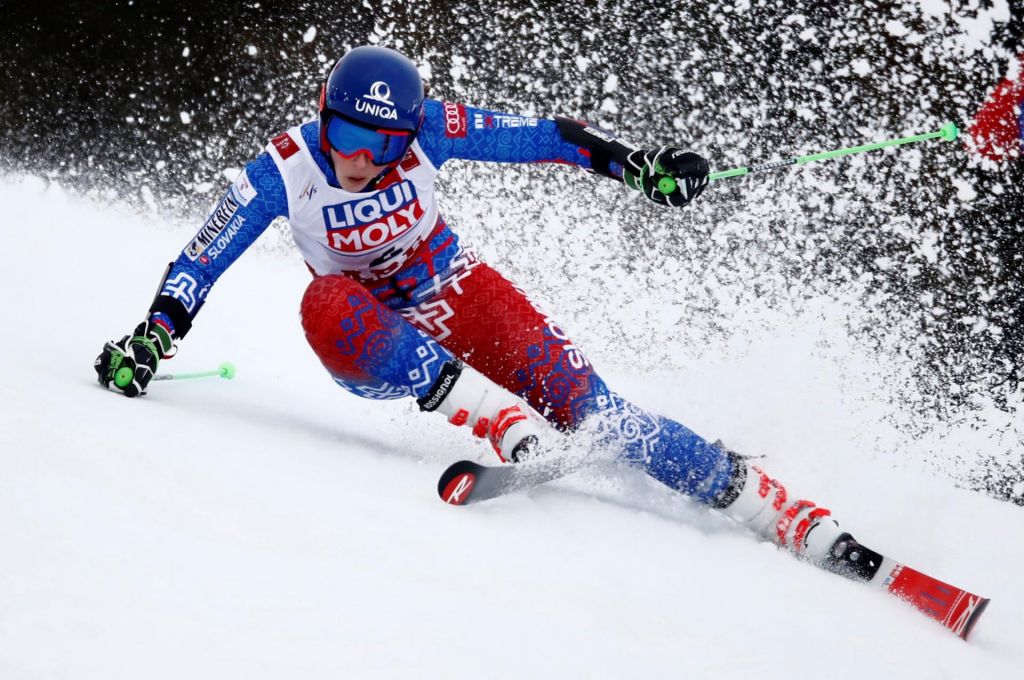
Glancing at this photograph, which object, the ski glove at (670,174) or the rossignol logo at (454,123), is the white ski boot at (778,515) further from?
the rossignol logo at (454,123)

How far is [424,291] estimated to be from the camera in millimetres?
2490

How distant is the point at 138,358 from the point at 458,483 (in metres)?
0.95

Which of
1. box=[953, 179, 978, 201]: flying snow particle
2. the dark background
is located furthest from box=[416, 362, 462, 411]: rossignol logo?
box=[953, 179, 978, 201]: flying snow particle

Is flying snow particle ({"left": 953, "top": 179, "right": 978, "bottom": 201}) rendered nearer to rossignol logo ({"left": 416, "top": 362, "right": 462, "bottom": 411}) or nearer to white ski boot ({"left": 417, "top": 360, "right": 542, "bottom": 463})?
white ski boot ({"left": 417, "top": 360, "right": 542, "bottom": 463})

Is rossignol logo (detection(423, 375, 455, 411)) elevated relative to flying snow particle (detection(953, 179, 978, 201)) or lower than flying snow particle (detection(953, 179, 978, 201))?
lower

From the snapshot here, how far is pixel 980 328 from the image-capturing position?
3.41m

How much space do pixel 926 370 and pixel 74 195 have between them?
442 cm

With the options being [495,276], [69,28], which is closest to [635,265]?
[495,276]

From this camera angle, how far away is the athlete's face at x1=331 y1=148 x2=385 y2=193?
2.19 m

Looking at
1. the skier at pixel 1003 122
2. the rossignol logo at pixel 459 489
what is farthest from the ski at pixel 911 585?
the skier at pixel 1003 122

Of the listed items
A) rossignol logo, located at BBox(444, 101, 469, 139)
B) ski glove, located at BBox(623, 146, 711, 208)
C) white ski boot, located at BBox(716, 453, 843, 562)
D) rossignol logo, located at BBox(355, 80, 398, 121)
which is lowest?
white ski boot, located at BBox(716, 453, 843, 562)

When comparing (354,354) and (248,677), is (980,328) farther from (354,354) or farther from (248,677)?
(248,677)

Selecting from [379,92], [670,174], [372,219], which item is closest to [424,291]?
[372,219]

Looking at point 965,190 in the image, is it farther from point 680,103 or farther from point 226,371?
point 226,371
